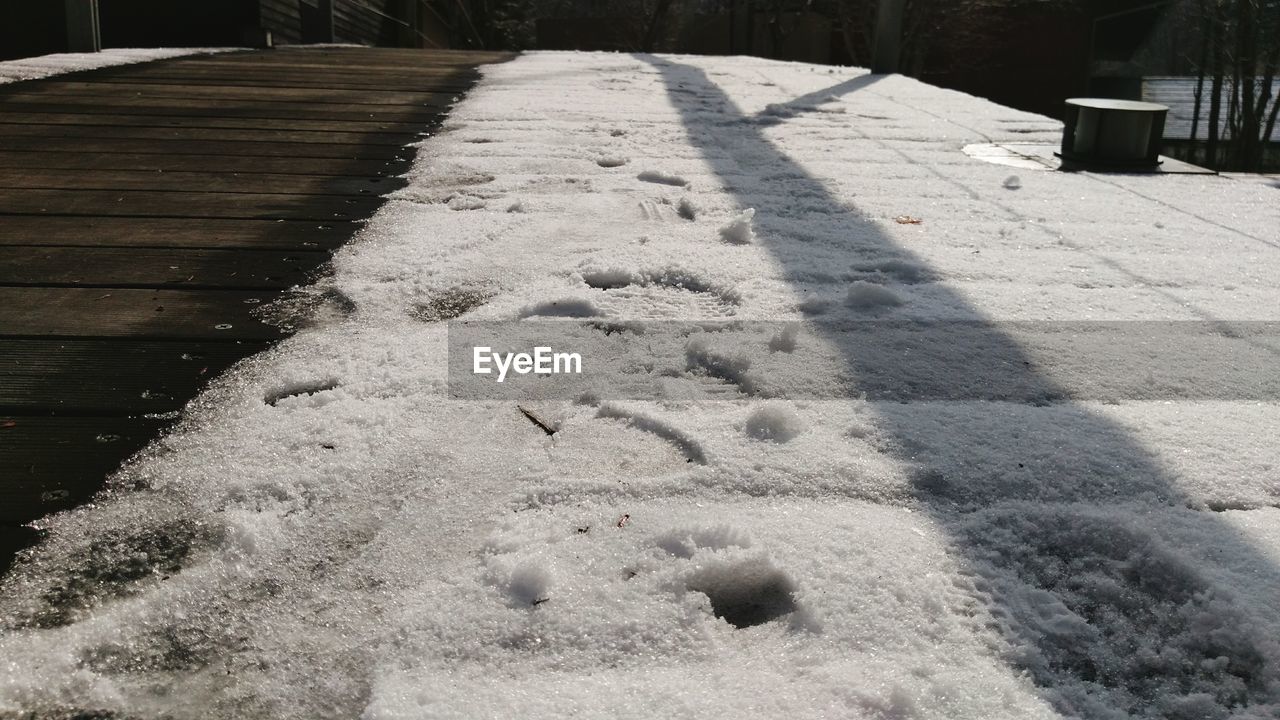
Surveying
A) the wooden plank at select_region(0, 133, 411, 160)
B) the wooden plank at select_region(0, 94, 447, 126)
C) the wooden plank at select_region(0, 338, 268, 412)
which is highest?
the wooden plank at select_region(0, 94, 447, 126)

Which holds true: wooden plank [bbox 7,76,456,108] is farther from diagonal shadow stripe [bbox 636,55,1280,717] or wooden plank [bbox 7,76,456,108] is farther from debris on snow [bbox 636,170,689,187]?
diagonal shadow stripe [bbox 636,55,1280,717]

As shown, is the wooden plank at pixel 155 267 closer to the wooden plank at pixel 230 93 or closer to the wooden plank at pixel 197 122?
the wooden plank at pixel 197 122

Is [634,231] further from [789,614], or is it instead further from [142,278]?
[789,614]

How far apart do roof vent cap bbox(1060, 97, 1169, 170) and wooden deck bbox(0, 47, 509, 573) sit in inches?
85.1

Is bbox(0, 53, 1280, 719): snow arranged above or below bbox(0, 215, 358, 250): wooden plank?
below

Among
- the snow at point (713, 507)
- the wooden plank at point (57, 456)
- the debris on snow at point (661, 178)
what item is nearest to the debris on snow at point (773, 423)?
the snow at point (713, 507)

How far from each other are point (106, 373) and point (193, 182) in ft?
4.17

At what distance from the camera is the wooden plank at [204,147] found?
2820 millimetres

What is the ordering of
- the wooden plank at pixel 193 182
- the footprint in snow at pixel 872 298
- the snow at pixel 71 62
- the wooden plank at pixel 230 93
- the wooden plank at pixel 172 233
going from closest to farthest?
the footprint in snow at pixel 872 298 < the wooden plank at pixel 172 233 < the wooden plank at pixel 193 182 < the wooden plank at pixel 230 93 < the snow at pixel 71 62

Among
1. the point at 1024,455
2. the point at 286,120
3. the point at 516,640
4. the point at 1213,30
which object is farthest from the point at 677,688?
the point at 1213,30

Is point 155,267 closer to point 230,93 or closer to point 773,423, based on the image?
point 773,423

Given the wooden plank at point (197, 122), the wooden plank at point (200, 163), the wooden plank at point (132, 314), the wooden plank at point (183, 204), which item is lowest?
the wooden plank at point (132, 314)

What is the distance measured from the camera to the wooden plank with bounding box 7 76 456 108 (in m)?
3.74

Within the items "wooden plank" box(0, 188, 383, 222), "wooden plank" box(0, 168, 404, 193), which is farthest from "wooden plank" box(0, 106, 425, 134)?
"wooden plank" box(0, 188, 383, 222)
